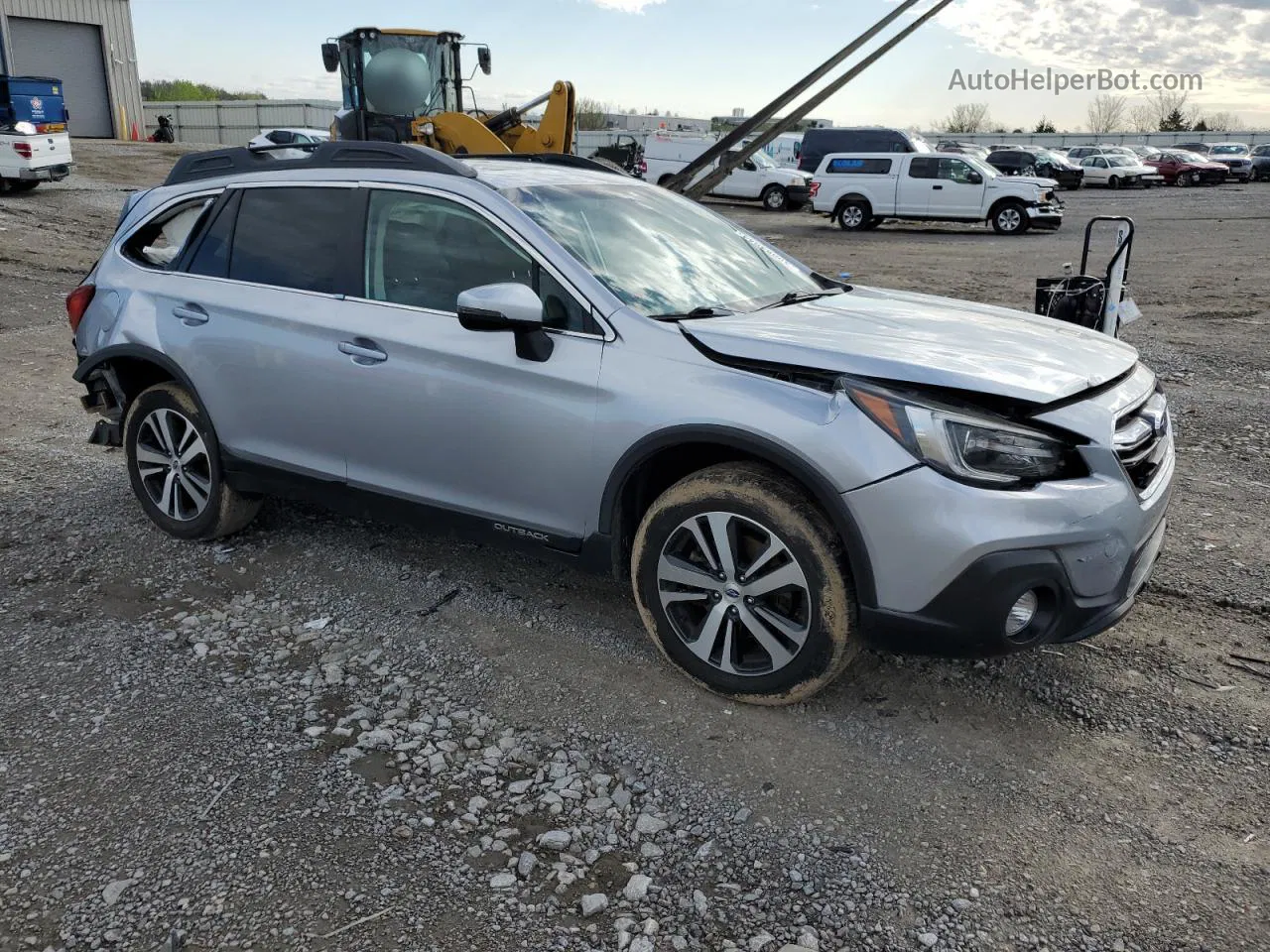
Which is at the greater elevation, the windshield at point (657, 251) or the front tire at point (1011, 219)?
the windshield at point (657, 251)

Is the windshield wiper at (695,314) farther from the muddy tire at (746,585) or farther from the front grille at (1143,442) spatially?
the front grille at (1143,442)

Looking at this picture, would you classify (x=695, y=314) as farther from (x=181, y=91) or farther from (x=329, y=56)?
(x=181, y=91)

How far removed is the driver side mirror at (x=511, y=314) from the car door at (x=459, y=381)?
4 cm

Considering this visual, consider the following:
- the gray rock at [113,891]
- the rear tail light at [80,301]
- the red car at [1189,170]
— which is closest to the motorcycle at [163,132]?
the red car at [1189,170]

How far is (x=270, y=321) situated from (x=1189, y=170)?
43.0m

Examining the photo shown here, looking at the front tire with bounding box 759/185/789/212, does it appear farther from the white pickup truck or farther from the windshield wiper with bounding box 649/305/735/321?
the windshield wiper with bounding box 649/305/735/321

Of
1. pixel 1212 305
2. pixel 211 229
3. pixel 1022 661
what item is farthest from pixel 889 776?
pixel 1212 305

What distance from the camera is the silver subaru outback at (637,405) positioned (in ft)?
9.51

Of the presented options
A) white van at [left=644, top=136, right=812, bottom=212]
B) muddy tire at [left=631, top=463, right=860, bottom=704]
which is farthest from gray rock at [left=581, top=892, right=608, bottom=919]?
white van at [left=644, top=136, right=812, bottom=212]

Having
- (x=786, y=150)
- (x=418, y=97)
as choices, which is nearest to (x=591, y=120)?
(x=786, y=150)

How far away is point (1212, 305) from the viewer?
454 inches

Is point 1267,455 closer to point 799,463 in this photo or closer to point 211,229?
point 799,463

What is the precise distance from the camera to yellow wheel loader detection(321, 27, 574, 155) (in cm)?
1249

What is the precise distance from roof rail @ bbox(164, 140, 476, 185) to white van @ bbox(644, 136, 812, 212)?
948 inches
